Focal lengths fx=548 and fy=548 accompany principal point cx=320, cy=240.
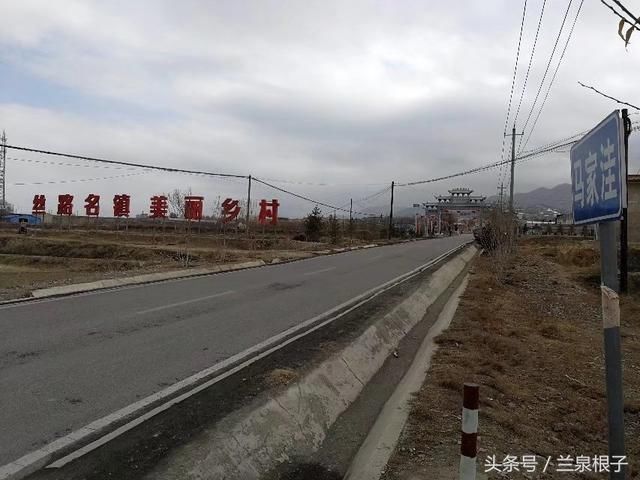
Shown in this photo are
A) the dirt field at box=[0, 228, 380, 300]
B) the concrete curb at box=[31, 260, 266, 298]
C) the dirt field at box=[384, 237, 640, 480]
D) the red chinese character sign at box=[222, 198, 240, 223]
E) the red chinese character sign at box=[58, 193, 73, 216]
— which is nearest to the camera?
the dirt field at box=[384, 237, 640, 480]

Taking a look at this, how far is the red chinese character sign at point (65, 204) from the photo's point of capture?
51612 mm

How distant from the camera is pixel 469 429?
350 cm

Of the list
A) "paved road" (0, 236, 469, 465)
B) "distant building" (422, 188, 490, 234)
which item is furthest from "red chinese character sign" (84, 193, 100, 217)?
"distant building" (422, 188, 490, 234)

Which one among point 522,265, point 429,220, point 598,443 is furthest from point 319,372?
point 429,220

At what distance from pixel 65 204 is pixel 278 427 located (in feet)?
174

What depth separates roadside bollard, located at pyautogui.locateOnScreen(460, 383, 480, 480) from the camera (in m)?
3.47

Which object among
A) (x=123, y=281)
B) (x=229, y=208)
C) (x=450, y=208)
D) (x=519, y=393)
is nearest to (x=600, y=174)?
(x=519, y=393)

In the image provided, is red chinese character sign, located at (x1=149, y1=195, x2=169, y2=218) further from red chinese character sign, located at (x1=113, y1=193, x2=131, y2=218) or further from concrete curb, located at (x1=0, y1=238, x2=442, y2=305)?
concrete curb, located at (x1=0, y1=238, x2=442, y2=305)

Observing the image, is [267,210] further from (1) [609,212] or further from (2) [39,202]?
(1) [609,212]

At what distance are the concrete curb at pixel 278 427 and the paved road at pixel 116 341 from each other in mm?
1311

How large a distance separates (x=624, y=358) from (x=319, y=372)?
6.21 meters

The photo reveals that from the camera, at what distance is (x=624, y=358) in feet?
32.2

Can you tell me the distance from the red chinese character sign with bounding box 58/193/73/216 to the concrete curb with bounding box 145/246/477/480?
49.8 m

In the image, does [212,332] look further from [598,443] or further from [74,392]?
[598,443]
